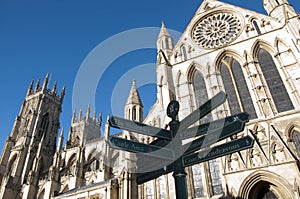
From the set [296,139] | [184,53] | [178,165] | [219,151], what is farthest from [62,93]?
[219,151]

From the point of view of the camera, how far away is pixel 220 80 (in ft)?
48.6

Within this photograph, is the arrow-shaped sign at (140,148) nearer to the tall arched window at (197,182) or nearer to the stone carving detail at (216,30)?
the tall arched window at (197,182)

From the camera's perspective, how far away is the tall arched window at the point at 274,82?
40.2 feet

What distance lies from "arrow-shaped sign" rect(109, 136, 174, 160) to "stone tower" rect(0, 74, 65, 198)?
30332 mm

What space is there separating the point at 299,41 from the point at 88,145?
31.5 meters

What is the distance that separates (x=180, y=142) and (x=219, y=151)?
82cm

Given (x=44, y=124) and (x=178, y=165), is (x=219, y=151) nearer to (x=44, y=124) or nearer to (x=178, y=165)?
(x=178, y=165)

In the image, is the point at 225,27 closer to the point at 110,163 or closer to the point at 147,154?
the point at 147,154

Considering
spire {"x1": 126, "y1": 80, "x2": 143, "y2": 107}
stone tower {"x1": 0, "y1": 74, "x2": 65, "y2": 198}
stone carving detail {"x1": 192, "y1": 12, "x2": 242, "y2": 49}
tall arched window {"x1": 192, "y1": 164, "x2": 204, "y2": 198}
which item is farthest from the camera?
stone tower {"x1": 0, "y1": 74, "x2": 65, "y2": 198}

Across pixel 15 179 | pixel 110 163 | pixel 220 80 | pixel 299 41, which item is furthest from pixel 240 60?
pixel 15 179

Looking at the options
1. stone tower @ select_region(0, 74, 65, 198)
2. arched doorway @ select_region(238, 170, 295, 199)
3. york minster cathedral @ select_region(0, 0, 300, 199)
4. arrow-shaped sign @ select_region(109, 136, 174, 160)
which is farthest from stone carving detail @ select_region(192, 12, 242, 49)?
stone tower @ select_region(0, 74, 65, 198)

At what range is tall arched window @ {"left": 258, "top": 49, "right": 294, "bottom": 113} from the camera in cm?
1224

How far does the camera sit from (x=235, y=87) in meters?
14.1

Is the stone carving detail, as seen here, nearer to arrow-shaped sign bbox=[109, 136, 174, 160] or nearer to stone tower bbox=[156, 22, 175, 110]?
stone tower bbox=[156, 22, 175, 110]
